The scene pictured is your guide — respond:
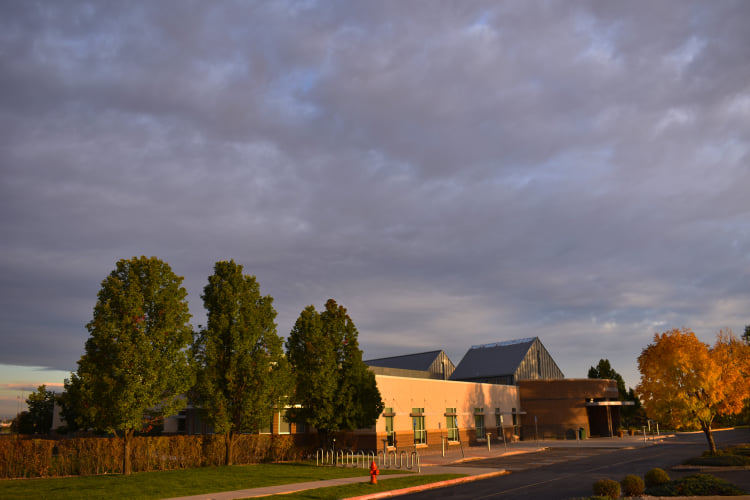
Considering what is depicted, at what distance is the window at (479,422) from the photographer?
56750 millimetres

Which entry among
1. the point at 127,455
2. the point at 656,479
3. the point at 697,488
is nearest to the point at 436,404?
the point at 127,455

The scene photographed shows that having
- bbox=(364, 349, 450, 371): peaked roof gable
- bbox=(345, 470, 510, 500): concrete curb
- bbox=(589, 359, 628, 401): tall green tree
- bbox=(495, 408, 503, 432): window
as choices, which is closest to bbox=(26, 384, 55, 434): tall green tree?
bbox=(364, 349, 450, 371): peaked roof gable

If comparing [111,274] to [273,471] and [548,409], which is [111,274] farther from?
[548,409]

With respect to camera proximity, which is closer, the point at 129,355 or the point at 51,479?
the point at 51,479

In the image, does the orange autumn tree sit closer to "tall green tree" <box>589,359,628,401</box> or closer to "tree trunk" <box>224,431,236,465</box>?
"tree trunk" <box>224,431,236,465</box>

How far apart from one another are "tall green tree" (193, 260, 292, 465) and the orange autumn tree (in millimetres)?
22200

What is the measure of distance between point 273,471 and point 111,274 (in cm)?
1333

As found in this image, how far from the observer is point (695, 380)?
103 feet

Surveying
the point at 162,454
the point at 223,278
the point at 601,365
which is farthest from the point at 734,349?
the point at 601,365

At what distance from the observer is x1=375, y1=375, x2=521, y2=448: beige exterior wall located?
43.9m

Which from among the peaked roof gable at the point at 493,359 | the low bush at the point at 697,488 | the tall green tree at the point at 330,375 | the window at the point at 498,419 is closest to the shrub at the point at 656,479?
the low bush at the point at 697,488

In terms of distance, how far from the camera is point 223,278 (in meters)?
34.6

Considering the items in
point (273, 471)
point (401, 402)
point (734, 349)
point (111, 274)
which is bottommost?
point (273, 471)

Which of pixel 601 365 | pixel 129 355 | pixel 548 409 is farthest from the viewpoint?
pixel 601 365
